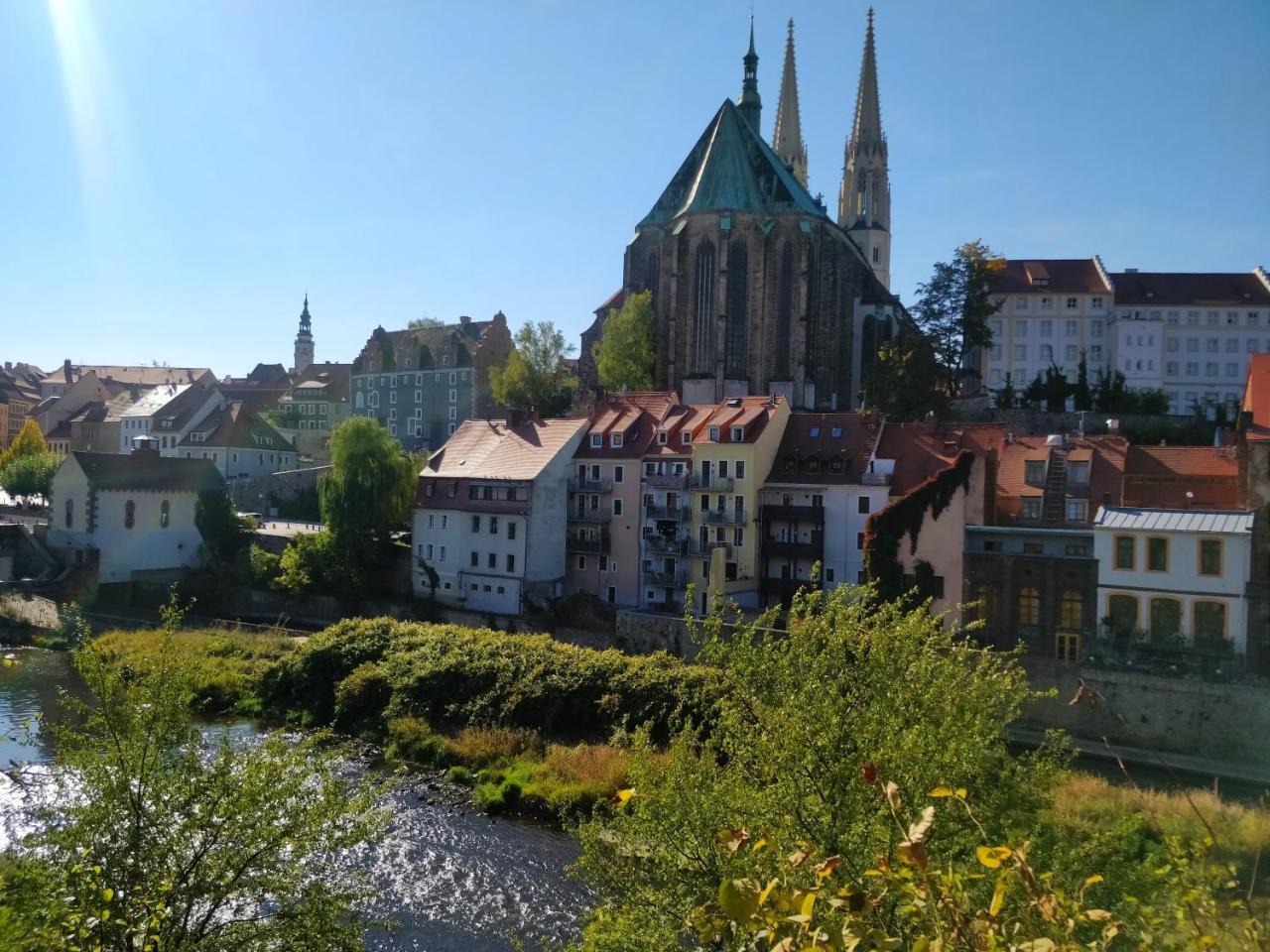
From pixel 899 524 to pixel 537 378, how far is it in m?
34.7

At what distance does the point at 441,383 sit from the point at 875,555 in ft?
168

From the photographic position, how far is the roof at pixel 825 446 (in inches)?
1564

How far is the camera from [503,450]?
157ft

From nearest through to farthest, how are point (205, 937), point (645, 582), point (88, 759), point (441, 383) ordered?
point (205, 937) → point (88, 759) → point (645, 582) → point (441, 383)

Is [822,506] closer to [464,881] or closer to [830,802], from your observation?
[464,881]

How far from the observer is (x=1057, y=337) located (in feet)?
227

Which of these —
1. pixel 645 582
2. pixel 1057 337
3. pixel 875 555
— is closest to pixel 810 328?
pixel 1057 337

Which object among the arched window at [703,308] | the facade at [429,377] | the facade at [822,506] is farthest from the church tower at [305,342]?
the facade at [822,506]

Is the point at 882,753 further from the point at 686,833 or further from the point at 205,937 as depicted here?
the point at 205,937

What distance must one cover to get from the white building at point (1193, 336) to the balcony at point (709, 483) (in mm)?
38973

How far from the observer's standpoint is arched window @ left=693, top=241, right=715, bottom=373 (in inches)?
2726

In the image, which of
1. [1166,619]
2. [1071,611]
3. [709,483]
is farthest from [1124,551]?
[709,483]

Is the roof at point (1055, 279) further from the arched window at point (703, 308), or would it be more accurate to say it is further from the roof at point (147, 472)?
the roof at point (147, 472)

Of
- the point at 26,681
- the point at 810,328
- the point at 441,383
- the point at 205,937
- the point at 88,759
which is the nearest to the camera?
the point at 205,937
